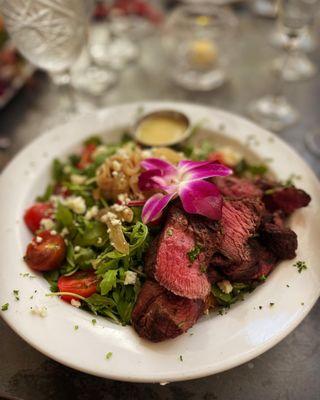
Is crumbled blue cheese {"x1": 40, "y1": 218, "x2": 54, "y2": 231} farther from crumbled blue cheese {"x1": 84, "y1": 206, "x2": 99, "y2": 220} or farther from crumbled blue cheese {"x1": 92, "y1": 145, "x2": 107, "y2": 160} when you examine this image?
crumbled blue cheese {"x1": 92, "y1": 145, "x2": 107, "y2": 160}

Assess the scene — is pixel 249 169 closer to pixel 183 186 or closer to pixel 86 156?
pixel 183 186

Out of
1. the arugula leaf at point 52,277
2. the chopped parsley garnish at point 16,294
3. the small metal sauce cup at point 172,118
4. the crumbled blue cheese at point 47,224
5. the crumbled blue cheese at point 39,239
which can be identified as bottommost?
the arugula leaf at point 52,277

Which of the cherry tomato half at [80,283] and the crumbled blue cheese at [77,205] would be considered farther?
the crumbled blue cheese at [77,205]

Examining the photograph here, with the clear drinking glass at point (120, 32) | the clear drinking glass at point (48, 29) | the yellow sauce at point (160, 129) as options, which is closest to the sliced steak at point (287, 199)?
the yellow sauce at point (160, 129)

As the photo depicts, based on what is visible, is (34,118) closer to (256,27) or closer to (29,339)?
(29,339)

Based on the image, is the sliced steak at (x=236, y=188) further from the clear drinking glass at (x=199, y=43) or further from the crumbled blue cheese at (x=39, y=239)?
the clear drinking glass at (x=199, y=43)
